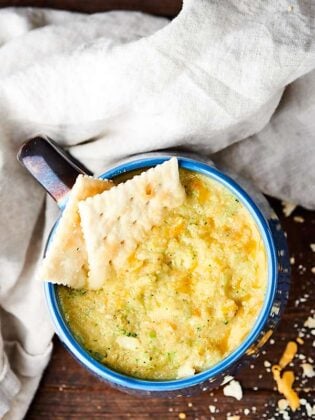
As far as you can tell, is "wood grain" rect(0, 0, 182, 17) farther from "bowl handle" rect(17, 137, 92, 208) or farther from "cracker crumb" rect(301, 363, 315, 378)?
"cracker crumb" rect(301, 363, 315, 378)

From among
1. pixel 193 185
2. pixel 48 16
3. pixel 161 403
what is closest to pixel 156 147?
pixel 193 185

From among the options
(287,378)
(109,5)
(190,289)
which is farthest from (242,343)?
(109,5)

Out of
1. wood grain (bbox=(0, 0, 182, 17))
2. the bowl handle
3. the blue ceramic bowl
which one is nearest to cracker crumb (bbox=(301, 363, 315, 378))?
the blue ceramic bowl

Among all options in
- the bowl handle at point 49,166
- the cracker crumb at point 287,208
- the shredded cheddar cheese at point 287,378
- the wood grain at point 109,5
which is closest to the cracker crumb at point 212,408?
the shredded cheddar cheese at point 287,378

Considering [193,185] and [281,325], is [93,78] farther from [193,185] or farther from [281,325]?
[281,325]

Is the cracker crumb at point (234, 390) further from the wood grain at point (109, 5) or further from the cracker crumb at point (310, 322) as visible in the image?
the wood grain at point (109, 5)

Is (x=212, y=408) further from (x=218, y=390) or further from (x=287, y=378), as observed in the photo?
(x=287, y=378)
